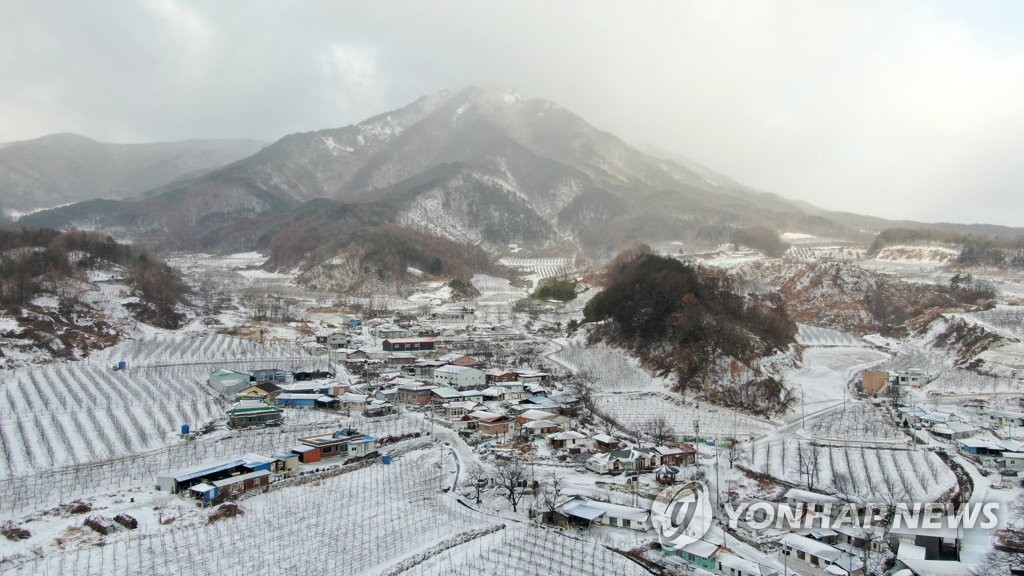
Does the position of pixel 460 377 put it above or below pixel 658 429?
above

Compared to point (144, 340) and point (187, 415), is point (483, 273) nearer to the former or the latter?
point (144, 340)

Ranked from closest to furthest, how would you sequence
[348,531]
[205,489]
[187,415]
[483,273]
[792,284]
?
[348,531] → [205,489] → [187,415] → [792,284] → [483,273]

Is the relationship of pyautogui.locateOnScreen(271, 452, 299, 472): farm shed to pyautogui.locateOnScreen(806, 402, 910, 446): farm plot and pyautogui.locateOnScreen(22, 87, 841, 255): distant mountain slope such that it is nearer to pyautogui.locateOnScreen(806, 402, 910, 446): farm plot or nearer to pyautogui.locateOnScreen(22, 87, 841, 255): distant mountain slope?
Answer: pyautogui.locateOnScreen(806, 402, 910, 446): farm plot

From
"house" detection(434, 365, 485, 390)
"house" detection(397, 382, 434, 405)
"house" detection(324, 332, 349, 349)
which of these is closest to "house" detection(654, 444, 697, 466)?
"house" detection(397, 382, 434, 405)

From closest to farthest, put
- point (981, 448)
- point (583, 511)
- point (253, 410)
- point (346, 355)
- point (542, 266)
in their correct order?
point (583, 511) → point (981, 448) → point (253, 410) → point (346, 355) → point (542, 266)

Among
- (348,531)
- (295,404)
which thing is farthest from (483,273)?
(348,531)

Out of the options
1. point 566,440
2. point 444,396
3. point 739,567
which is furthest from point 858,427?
point 444,396

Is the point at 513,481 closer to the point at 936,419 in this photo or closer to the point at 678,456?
the point at 678,456
